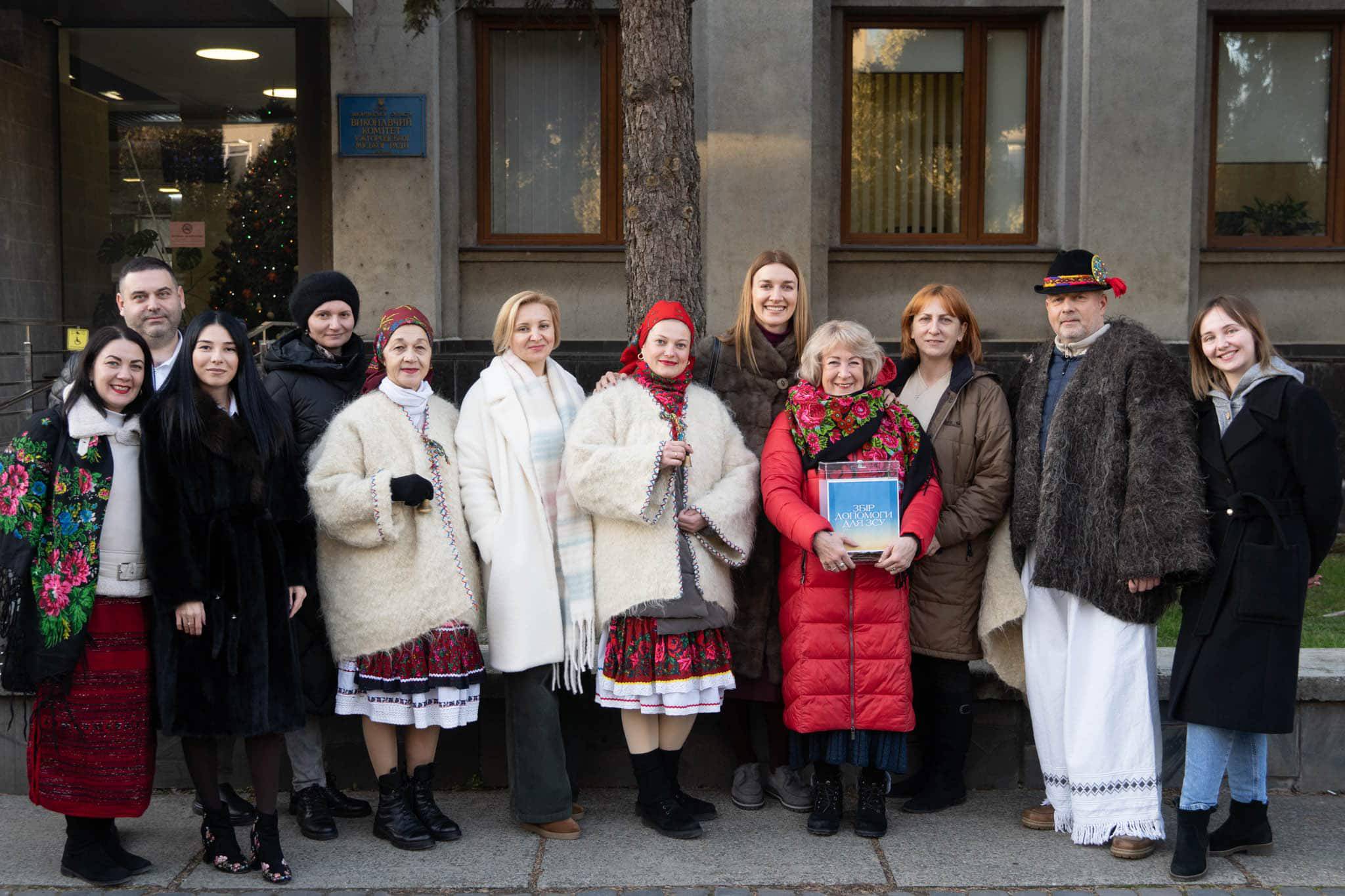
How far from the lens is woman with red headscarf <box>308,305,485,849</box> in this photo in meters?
4.49

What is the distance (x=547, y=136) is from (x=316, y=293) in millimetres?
6395

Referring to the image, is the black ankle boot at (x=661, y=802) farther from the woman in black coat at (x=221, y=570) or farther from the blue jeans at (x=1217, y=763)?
the blue jeans at (x=1217, y=763)

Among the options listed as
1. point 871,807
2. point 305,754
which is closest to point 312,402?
point 305,754

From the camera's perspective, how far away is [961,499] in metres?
4.81

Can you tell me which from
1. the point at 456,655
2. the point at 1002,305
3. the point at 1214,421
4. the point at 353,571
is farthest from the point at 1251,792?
the point at 1002,305

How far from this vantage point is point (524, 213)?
10.9 meters

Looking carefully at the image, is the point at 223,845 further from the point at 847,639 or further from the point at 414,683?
the point at 847,639

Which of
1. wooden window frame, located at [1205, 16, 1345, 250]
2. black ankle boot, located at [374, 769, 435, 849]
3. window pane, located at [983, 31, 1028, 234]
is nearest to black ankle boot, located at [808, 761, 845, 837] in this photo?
black ankle boot, located at [374, 769, 435, 849]

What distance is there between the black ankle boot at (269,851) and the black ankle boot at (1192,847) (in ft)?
9.70

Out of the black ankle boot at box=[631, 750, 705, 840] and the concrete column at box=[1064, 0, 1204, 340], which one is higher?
the concrete column at box=[1064, 0, 1204, 340]

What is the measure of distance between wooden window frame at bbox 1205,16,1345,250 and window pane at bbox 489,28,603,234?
204 inches

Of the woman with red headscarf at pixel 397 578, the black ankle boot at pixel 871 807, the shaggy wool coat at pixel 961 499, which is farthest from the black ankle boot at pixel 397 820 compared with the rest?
the shaggy wool coat at pixel 961 499

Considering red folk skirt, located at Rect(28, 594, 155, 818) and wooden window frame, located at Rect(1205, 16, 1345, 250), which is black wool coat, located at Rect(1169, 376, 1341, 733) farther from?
wooden window frame, located at Rect(1205, 16, 1345, 250)

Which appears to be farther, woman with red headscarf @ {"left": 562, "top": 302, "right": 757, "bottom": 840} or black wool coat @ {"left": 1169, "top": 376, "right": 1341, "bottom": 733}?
woman with red headscarf @ {"left": 562, "top": 302, "right": 757, "bottom": 840}
